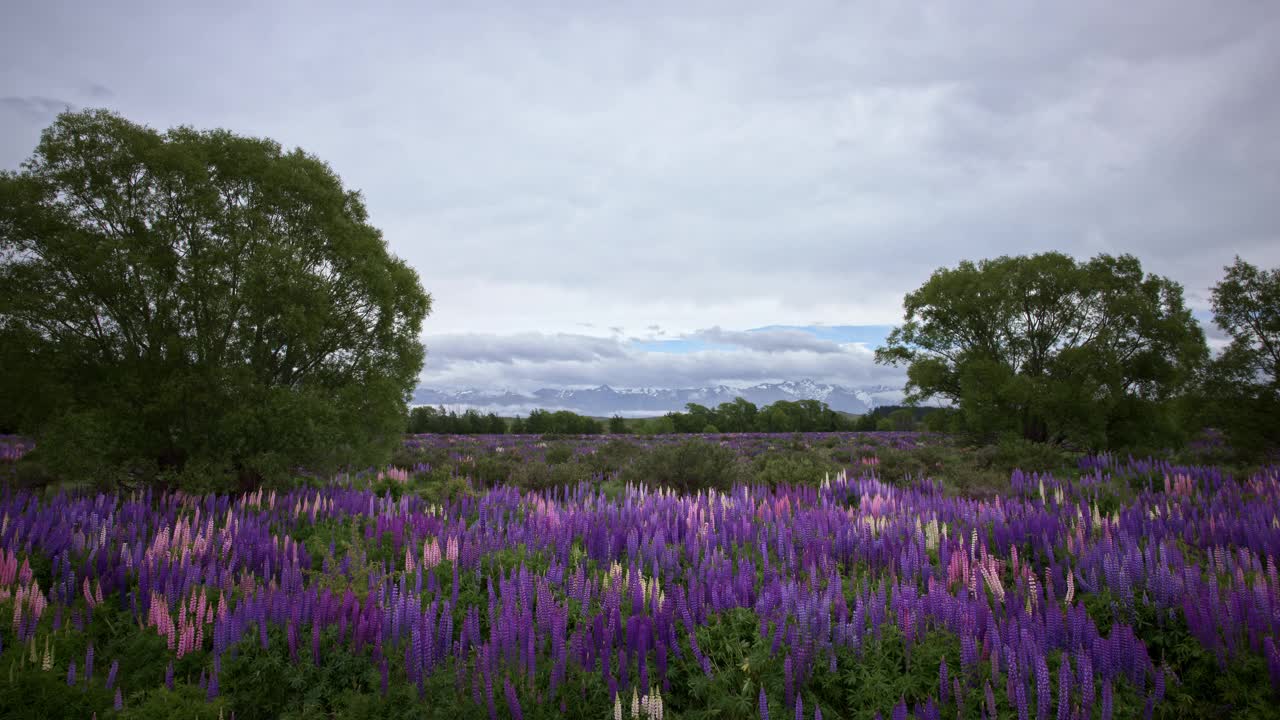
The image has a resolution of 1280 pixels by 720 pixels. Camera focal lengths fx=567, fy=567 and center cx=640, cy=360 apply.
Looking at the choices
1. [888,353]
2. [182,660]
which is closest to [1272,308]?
[888,353]

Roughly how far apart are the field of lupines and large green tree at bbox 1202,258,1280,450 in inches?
378

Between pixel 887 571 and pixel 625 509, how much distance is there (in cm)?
332

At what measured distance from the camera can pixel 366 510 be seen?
8297mm

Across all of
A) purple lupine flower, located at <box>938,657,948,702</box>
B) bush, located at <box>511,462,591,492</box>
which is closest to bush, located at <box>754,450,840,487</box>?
bush, located at <box>511,462,591,492</box>

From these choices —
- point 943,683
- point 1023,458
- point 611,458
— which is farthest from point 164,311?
point 1023,458

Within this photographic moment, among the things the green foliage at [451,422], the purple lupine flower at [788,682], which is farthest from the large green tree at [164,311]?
the green foliage at [451,422]

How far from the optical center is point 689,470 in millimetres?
11992

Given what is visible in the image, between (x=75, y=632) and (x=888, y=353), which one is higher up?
(x=888, y=353)

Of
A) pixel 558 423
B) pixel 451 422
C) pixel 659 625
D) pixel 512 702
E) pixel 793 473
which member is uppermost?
pixel 451 422

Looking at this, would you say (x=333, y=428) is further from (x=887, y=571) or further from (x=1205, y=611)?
(x=1205, y=611)

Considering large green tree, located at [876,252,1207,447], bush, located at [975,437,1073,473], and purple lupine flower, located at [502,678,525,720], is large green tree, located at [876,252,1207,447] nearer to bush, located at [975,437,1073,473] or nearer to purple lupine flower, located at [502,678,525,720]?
bush, located at [975,437,1073,473]

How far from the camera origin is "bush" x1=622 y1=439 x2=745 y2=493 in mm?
11914

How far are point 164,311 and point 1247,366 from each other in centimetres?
2251

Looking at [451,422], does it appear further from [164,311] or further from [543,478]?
[164,311]
